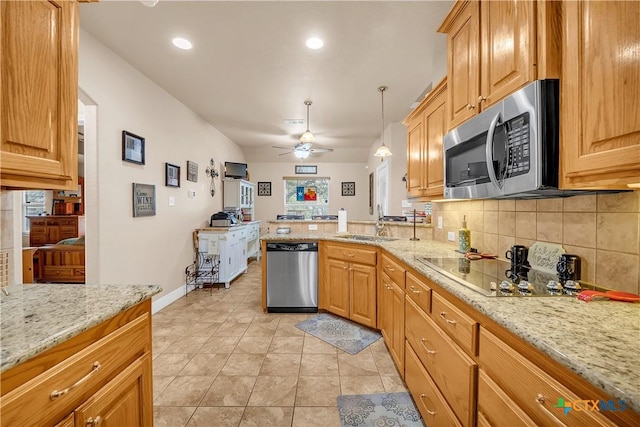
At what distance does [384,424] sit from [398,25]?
9.56 ft

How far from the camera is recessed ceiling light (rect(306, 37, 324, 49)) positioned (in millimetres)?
2463

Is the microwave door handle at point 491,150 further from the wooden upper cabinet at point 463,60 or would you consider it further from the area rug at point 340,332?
the area rug at point 340,332

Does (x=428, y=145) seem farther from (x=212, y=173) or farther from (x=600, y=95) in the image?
(x=212, y=173)

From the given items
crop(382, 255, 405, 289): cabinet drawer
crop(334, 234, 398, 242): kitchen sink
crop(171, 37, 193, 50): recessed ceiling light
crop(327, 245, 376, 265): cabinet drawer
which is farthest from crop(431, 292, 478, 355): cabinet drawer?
crop(171, 37, 193, 50): recessed ceiling light

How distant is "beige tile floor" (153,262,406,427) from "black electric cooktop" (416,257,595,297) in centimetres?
97

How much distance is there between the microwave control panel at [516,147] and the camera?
Answer: 1.05 m

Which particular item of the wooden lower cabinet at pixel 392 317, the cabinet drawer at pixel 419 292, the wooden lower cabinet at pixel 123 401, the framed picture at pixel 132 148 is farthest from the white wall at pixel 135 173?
the cabinet drawer at pixel 419 292

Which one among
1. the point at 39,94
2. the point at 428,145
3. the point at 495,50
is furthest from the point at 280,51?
the point at 39,94

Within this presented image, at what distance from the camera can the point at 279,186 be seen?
24.7 ft

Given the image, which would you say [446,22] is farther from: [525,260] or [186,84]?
[186,84]

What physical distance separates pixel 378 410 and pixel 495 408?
3.24ft

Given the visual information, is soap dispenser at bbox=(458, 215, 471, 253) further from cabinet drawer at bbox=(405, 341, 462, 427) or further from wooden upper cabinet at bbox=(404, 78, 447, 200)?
cabinet drawer at bbox=(405, 341, 462, 427)

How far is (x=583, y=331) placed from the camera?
0.71 meters

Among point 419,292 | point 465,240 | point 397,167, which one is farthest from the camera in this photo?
point 397,167
